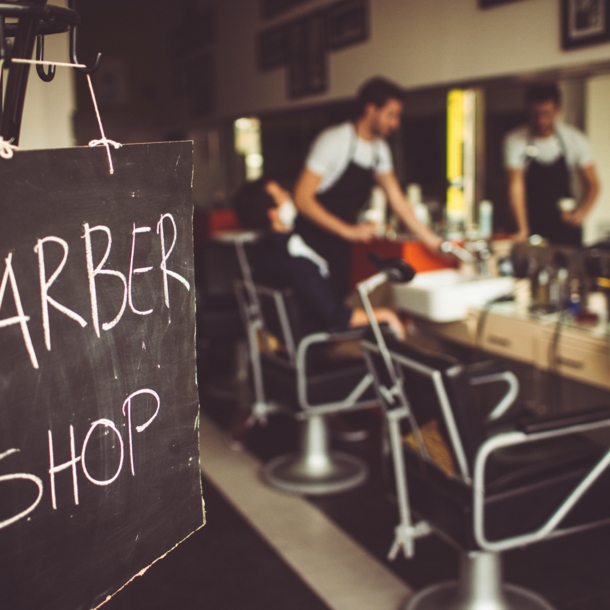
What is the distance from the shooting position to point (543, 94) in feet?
9.84

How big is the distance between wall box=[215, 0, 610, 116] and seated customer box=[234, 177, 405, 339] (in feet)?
3.76

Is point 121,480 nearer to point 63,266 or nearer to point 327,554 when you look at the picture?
point 63,266

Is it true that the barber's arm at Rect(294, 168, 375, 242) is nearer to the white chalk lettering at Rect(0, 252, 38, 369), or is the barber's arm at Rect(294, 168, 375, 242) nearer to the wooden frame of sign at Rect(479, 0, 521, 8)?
the wooden frame of sign at Rect(479, 0, 521, 8)

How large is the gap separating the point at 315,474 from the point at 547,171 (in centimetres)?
153

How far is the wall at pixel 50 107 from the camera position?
175cm

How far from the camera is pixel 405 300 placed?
3.14 metres

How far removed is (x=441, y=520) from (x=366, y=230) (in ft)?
5.67

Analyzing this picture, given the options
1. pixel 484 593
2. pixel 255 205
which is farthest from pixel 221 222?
pixel 484 593

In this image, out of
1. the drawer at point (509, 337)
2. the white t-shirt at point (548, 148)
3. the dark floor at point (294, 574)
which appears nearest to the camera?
the dark floor at point (294, 574)

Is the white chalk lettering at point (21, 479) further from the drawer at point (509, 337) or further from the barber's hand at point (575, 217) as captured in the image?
the barber's hand at point (575, 217)

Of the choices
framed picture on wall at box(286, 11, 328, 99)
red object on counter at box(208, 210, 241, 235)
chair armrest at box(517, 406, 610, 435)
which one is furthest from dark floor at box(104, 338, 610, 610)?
red object on counter at box(208, 210, 241, 235)

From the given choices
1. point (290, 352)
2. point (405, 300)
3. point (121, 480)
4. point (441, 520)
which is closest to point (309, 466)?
point (290, 352)

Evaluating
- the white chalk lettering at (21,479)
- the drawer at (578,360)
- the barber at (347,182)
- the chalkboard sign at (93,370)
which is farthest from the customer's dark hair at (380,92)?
the white chalk lettering at (21,479)

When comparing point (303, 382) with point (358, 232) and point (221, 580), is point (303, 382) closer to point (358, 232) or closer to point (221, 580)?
point (221, 580)
